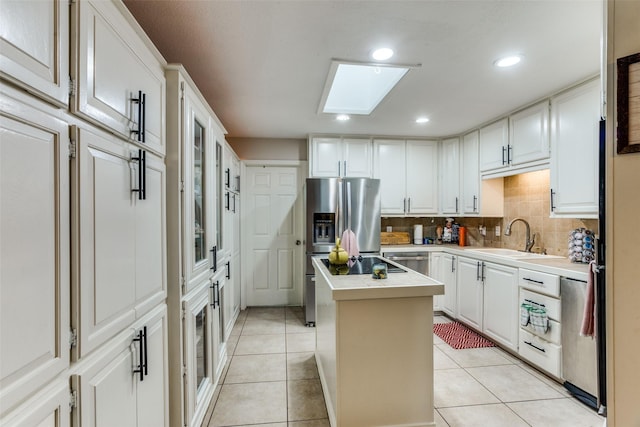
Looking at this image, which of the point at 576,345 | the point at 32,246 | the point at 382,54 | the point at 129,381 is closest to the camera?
the point at 32,246

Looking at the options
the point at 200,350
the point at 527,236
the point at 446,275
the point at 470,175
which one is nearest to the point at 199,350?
the point at 200,350

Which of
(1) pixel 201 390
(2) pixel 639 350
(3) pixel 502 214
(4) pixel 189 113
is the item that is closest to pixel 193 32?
(4) pixel 189 113

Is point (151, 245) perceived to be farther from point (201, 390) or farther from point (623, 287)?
point (623, 287)

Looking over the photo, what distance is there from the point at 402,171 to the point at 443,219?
3.44 ft

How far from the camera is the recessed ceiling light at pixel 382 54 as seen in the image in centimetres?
191

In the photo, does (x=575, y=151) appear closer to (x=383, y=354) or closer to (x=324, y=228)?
(x=383, y=354)

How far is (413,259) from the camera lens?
385 centimetres

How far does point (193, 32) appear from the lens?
1727 mm

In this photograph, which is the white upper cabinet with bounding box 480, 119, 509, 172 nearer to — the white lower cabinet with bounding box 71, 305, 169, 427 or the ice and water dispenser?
the ice and water dispenser

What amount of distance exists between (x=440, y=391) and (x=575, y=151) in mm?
2194

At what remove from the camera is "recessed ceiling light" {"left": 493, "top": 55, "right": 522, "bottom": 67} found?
6.57ft

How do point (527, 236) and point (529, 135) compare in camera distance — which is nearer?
point (529, 135)

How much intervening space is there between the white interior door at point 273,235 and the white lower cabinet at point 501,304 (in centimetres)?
236

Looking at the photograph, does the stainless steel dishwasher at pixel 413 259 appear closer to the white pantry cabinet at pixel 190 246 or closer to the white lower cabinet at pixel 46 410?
the white pantry cabinet at pixel 190 246
